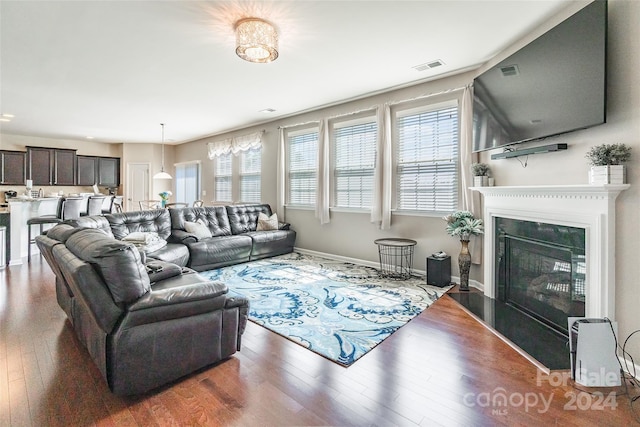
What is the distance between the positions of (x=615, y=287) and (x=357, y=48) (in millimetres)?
3067

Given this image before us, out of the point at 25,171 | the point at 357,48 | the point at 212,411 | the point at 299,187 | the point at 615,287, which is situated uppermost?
the point at 357,48

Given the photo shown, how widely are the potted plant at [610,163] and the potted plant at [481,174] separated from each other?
138 cm

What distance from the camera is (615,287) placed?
2.14 metres

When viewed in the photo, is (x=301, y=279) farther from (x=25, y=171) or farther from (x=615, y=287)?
(x=25, y=171)

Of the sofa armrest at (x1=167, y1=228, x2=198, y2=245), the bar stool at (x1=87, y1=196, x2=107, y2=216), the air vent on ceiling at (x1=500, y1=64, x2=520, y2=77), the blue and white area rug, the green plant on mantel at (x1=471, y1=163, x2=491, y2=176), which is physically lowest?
the blue and white area rug

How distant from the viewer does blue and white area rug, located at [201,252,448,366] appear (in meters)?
2.52

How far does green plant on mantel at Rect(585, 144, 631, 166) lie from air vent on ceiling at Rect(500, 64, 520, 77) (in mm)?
1232

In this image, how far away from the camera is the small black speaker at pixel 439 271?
12.7 ft

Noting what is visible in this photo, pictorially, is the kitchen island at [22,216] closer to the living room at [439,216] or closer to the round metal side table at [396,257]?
the living room at [439,216]

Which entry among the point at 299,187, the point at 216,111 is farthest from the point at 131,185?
the point at 299,187

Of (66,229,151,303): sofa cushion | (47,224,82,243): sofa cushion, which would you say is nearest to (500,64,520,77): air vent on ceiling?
(66,229,151,303): sofa cushion

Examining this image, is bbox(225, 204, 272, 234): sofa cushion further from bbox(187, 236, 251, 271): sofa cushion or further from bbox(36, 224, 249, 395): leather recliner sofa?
bbox(36, 224, 249, 395): leather recliner sofa

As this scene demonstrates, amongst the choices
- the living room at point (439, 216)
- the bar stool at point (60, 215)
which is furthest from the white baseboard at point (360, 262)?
the bar stool at point (60, 215)

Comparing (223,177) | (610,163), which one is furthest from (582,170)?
(223,177)
